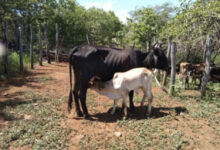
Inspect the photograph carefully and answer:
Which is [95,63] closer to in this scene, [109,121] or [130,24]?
[109,121]

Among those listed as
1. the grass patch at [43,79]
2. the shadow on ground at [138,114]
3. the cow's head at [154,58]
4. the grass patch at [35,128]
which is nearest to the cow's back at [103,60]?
the cow's head at [154,58]

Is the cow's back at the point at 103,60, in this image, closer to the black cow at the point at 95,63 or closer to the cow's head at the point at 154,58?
the black cow at the point at 95,63

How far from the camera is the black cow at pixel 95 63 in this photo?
462 centimetres

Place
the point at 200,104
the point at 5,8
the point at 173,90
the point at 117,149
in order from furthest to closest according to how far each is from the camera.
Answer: the point at 5,8
the point at 173,90
the point at 200,104
the point at 117,149

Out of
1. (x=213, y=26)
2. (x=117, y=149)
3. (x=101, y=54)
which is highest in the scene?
(x=213, y=26)

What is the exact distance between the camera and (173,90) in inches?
279

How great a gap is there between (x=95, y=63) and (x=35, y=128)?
6.76 feet

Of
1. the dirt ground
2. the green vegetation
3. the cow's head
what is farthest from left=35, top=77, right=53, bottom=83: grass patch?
the green vegetation

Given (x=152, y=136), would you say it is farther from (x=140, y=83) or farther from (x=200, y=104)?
(x=200, y=104)

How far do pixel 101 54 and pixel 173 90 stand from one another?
143 inches

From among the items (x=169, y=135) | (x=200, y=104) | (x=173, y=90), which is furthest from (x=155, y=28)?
(x=169, y=135)

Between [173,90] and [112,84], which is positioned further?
[173,90]

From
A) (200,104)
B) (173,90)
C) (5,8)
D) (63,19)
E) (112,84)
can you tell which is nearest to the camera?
(112,84)

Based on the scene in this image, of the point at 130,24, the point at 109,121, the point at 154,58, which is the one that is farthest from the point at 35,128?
the point at 130,24
